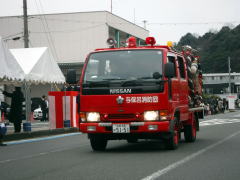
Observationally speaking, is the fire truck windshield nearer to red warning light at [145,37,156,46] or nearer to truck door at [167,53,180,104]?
red warning light at [145,37,156,46]

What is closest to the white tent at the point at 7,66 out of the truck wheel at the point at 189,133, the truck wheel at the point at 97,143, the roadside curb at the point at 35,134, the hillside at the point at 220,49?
the roadside curb at the point at 35,134

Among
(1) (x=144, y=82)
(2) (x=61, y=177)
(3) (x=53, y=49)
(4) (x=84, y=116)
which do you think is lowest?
(2) (x=61, y=177)

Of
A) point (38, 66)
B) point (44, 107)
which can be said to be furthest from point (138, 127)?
point (44, 107)

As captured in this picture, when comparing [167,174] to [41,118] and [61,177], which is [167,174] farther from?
[41,118]

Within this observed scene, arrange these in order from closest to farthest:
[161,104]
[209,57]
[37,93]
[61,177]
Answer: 1. [61,177]
2. [161,104]
3. [37,93]
4. [209,57]

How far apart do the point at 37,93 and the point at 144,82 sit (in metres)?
42.9

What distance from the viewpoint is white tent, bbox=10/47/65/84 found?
20000mm

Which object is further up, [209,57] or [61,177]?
[209,57]

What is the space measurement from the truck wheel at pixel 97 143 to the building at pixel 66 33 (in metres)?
40.3

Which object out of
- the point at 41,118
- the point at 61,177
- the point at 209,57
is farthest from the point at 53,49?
the point at 209,57

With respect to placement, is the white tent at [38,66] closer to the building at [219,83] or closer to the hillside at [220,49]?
the hillside at [220,49]

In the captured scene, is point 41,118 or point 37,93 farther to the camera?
point 37,93

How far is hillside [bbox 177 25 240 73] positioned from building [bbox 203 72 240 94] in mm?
1696

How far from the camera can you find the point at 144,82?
11.4m
